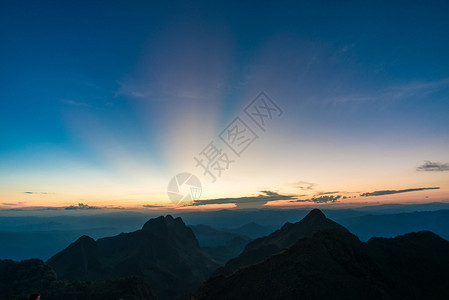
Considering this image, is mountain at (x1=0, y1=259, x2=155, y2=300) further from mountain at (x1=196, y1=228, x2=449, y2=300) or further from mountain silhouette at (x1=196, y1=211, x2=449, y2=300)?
mountain at (x1=196, y1=228, x2=449, y2=300)

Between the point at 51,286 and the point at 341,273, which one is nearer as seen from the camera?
the point at 341,273

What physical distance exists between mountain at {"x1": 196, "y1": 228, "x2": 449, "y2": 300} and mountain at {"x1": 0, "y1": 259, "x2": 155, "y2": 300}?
39.7 m

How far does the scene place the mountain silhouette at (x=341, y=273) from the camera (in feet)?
210

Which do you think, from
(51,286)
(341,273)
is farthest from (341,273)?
(51,286)

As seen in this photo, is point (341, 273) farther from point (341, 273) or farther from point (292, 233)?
point (292, 233)

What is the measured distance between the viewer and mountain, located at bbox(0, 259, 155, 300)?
96.5 metres

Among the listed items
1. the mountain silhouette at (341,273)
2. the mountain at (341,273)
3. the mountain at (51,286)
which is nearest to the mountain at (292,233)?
the mountain silhouette at (341,273)

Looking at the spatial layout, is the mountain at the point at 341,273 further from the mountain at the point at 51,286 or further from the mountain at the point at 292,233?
the mountain at the point at 292,233

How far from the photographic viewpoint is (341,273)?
70.8 metres

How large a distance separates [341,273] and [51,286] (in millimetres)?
123198

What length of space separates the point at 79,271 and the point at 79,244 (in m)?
23.0

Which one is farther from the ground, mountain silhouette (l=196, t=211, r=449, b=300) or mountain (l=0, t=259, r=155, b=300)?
mountain silhouette (l=196, t=211, r=449, b=300)

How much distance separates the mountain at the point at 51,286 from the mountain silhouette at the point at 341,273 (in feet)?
126

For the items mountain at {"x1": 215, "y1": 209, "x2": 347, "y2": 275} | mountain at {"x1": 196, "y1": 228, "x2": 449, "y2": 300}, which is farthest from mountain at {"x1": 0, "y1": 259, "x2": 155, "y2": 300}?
mountain at {"x1": 215, "y1": 209, "x2": 347, "y2": 275}
